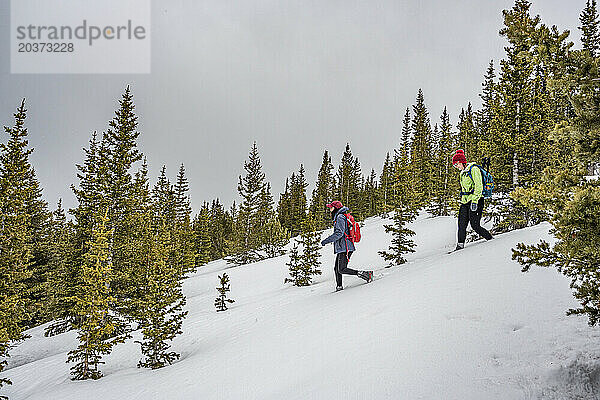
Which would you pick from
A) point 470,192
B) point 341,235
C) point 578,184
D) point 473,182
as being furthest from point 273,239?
point 578,184

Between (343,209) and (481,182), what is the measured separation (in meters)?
4.09

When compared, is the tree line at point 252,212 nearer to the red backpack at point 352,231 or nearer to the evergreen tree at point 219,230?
the red backpack at point 352,231

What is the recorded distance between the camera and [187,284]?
106 feet

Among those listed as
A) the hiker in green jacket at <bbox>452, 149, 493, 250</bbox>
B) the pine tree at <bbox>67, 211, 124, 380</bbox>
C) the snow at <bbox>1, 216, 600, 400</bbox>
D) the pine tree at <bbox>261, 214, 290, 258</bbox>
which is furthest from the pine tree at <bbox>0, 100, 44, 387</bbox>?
the pine tree at <bbox>261, 214, 290, 258</bbox>

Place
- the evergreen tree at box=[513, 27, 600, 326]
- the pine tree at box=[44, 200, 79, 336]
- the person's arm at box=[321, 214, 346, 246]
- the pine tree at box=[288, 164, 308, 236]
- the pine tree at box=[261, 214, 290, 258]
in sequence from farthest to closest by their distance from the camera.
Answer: the pine tree at box=[288, 164, 308, 236] < the pine tree at box=[261, 214, 290, 258] < the pine tree at box=[44, 200, 79, 336] < the person's arm at box=[321, 214, 346, 246] < the evergreen tree at box=[513, 27, 600, 326]

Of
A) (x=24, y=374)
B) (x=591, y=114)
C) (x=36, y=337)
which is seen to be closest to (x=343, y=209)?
(x=591, y=114)

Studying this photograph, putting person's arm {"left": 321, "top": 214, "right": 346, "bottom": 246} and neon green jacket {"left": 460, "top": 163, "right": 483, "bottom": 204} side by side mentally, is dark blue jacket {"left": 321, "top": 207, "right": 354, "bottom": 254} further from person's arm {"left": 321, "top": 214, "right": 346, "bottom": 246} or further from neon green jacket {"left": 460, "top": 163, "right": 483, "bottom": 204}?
neon green jacket {"left": 460, "top": 163, "right": 483, "bottom": 204}

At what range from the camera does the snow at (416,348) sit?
15.0 ft

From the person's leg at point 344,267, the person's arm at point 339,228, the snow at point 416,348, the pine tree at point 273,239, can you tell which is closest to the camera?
the snow at point 416,348

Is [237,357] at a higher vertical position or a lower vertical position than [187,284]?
higher

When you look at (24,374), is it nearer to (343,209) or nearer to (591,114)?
(343,209)

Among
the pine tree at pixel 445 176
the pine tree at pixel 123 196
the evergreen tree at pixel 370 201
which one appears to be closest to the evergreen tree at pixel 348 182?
the evergreen tree at pixel 370 201

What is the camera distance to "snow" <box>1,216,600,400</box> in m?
4.56

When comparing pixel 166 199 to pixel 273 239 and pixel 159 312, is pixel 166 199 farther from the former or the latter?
pixel 159 312
